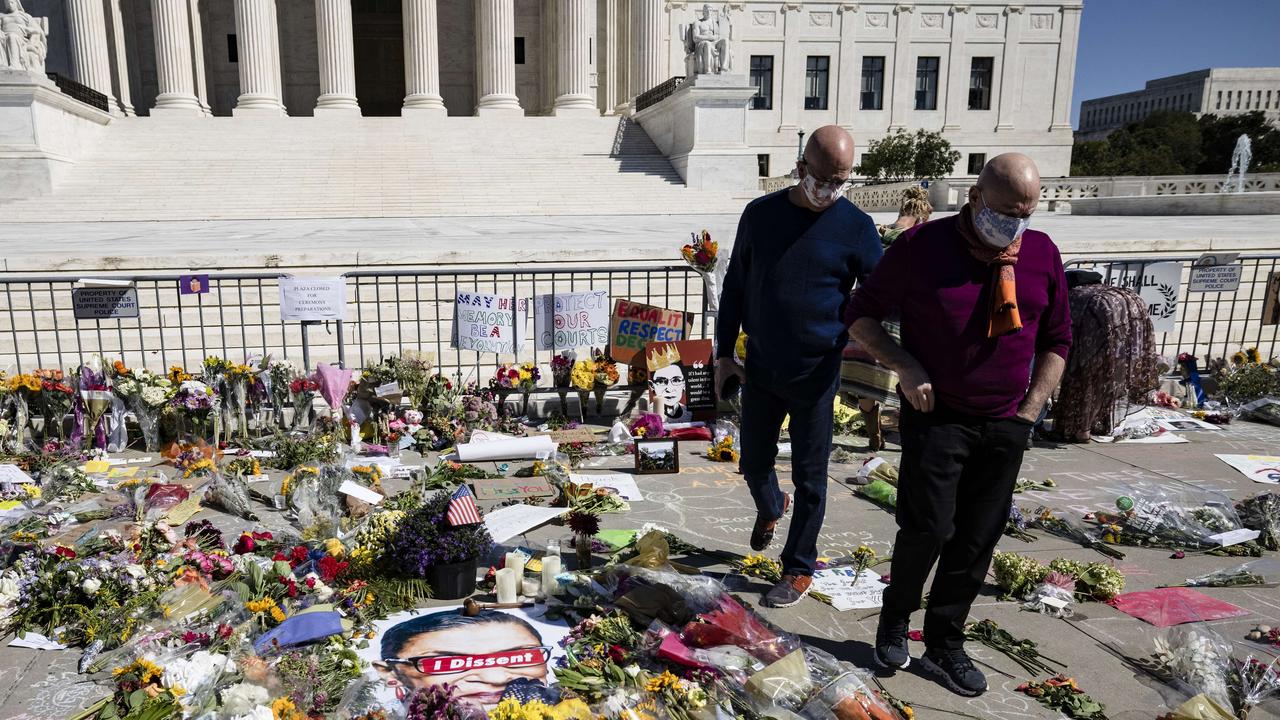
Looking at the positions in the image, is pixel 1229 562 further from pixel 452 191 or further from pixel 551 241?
pixel 452 191

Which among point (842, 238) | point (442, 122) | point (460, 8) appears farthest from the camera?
point (460, 8)

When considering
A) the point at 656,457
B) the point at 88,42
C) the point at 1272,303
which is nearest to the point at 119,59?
the point at 88,42

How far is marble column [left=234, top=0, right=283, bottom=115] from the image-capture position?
30.1 meters

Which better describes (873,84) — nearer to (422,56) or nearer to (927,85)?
(927,85)

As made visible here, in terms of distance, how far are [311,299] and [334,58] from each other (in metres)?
26.9

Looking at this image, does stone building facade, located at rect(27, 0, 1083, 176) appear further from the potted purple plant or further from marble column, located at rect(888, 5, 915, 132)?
the potted purple plant

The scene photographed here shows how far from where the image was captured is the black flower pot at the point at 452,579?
4293 mm

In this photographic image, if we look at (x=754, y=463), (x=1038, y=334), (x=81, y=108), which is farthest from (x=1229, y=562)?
(x=81, y=108)

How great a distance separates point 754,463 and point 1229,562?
299cm

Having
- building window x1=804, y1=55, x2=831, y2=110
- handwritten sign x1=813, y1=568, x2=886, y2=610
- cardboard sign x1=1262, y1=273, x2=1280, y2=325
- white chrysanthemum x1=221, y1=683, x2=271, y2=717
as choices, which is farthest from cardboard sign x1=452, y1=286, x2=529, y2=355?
building window x1=804, y1=55, x2=831, y2=110

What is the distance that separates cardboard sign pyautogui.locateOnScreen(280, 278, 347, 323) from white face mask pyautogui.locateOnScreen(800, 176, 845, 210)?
5.06m

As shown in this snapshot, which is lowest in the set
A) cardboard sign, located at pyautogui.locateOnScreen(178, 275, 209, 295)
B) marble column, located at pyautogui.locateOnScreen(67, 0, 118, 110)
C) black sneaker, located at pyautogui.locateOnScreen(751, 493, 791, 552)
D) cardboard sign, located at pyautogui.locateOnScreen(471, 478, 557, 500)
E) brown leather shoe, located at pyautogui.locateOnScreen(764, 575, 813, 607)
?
cardboard sign, located at pyautogui.locateOnScreen(471, 478, 557, 500)

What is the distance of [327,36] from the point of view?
101 ft

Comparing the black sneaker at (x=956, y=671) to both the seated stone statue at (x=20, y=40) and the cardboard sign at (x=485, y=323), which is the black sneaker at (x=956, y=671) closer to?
the cardboard sign at (x=485, y=323)
